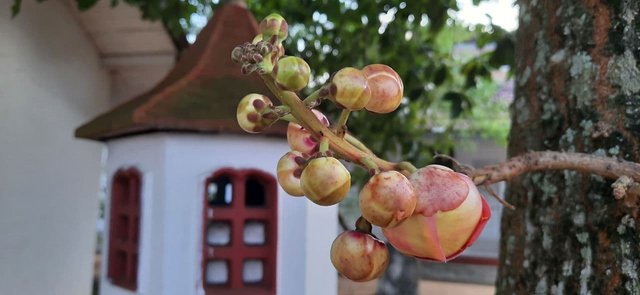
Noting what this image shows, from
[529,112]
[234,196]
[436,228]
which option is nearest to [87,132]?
[234,196]

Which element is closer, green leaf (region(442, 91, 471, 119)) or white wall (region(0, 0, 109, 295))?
white wall (region(0, 0, 109, 295))

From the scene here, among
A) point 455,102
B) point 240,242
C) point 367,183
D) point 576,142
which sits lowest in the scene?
point 240,242

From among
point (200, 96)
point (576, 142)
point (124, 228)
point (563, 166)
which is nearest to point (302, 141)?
point (563, 166)

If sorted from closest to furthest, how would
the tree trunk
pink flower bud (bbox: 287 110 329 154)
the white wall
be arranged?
pink flower bud (bbox: 287 110 329 154), the tree trunk, the white wall

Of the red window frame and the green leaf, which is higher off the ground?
the green leaf

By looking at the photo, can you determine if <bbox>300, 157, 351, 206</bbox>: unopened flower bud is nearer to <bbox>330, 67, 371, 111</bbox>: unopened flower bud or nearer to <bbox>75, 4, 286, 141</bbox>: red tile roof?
<bbox>330, 67, 371, 111</bbox>: unopened flower bud

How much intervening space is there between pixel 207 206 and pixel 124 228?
1.33 ft

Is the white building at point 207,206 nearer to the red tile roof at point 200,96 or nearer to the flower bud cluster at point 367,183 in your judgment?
the red tile roof at point 200,96

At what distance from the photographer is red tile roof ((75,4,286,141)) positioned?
1.63m

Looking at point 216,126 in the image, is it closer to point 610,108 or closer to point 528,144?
point 528,144

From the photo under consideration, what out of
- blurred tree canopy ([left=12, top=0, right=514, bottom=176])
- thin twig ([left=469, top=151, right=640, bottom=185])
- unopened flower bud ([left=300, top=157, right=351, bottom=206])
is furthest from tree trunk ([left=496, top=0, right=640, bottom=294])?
blurred tree canopy ([left=12, top=0, right=514, bottom=176])

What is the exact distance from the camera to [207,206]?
5.57 feet

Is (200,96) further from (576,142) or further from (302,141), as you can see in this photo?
(302,141)

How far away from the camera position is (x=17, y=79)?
2.58 m
